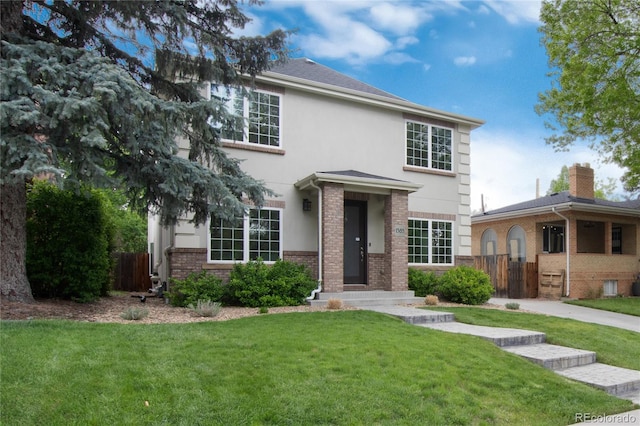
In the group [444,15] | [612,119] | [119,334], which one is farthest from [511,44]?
[119,334]

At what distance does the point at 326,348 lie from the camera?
6.00m

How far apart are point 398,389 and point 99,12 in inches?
308

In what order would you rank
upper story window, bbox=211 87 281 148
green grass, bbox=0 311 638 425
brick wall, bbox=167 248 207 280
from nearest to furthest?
green grass, bbox=0 311 638 425 → brick wall, bbox=167 248 207 280 → upper story window, bbox=211 87 281 148

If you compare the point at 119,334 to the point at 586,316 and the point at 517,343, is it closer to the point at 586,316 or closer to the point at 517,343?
the point at 517,343

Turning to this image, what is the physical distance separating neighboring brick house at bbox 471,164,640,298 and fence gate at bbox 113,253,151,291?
1458cm

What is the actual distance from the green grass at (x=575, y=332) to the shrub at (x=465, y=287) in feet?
4.78

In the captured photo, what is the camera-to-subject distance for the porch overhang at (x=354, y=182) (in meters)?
11.5

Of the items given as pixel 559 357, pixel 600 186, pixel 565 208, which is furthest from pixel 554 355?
pixel 600 186

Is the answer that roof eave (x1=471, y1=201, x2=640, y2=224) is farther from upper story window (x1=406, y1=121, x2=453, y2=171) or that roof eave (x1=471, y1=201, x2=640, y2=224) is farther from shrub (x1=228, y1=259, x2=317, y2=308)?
shrub (x1=228, y1=259, x2=317, y2=308)

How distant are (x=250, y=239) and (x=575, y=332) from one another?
7445mm

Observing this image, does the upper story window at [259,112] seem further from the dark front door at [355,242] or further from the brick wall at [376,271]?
the brick wall at [376,271]

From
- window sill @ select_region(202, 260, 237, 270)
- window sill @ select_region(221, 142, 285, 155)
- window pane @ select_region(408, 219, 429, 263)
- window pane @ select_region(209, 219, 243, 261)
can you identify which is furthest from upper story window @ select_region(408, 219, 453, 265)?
window sill @ select_region(202, 260, 237, 270)

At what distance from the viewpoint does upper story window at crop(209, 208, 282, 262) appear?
37.1 feet

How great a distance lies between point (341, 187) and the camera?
11.8m
